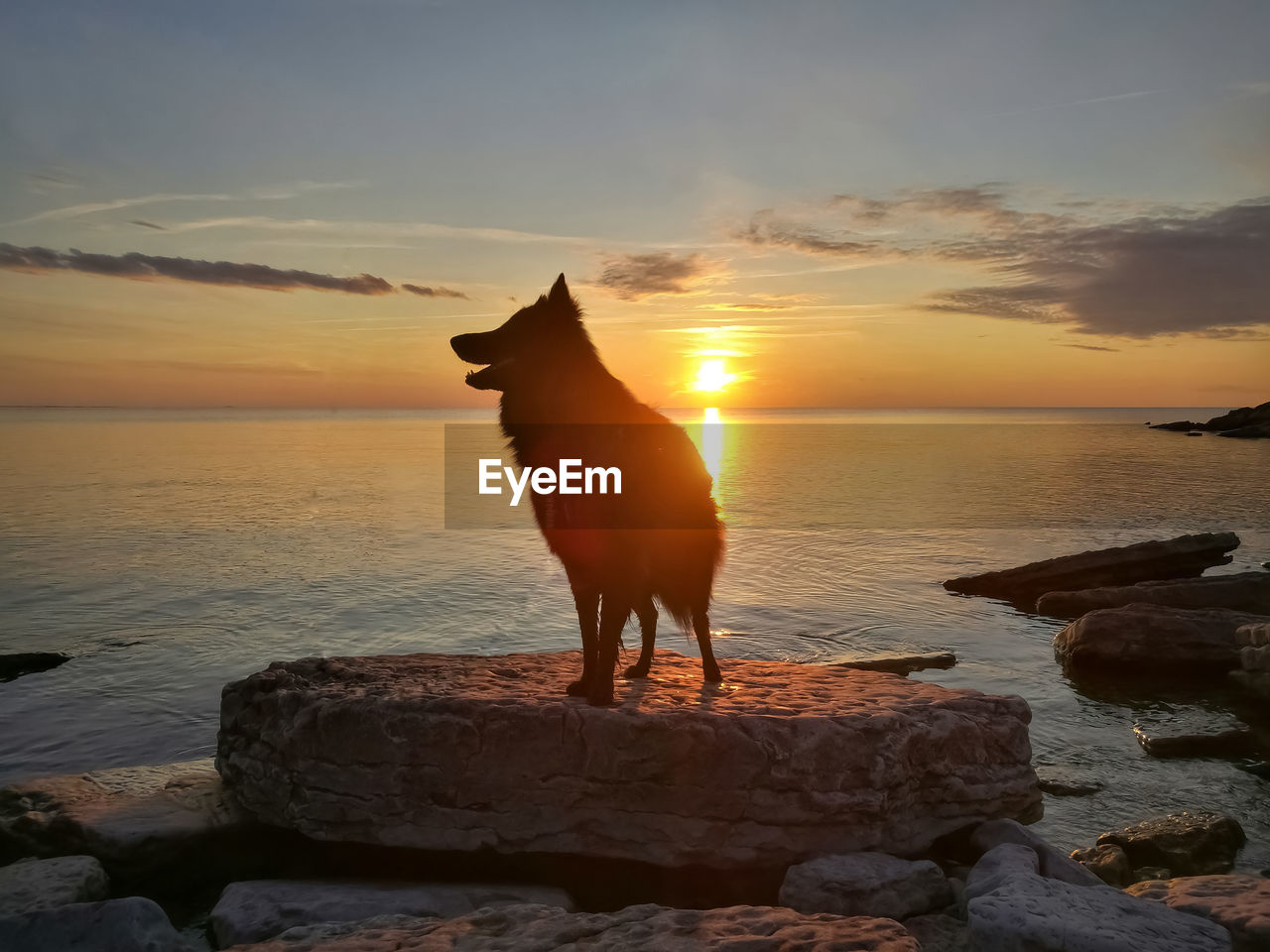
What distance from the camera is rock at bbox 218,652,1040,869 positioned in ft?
18.4

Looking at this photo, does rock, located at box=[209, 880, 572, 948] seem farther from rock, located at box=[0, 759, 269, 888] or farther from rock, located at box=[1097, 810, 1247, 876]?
rock, located at box=[1097, 810, 1247, 876]

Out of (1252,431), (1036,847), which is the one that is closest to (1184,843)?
(1036,847)

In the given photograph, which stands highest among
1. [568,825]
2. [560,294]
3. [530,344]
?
[560,294]

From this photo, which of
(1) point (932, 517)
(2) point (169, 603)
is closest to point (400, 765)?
(2) point (169, 603)

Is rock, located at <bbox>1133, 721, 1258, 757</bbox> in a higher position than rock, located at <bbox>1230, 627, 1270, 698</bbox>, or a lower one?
lower

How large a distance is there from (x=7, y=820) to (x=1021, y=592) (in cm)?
1728

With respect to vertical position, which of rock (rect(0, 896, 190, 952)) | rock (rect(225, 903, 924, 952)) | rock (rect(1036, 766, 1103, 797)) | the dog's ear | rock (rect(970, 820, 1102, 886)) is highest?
the dog's ear

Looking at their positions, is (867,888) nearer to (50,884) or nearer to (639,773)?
(639,773)

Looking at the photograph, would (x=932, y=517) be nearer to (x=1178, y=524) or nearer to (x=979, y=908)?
(x=1178, y=524)

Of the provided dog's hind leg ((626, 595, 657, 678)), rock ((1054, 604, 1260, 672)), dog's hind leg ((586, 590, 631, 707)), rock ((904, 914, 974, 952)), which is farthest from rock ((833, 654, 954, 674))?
rock ((904, 914, 974, 952))

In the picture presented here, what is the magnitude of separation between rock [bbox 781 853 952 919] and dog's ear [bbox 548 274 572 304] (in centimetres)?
442

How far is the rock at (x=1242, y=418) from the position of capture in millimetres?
101312

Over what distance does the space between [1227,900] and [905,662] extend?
25.2 feet

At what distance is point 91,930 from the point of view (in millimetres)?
4633
